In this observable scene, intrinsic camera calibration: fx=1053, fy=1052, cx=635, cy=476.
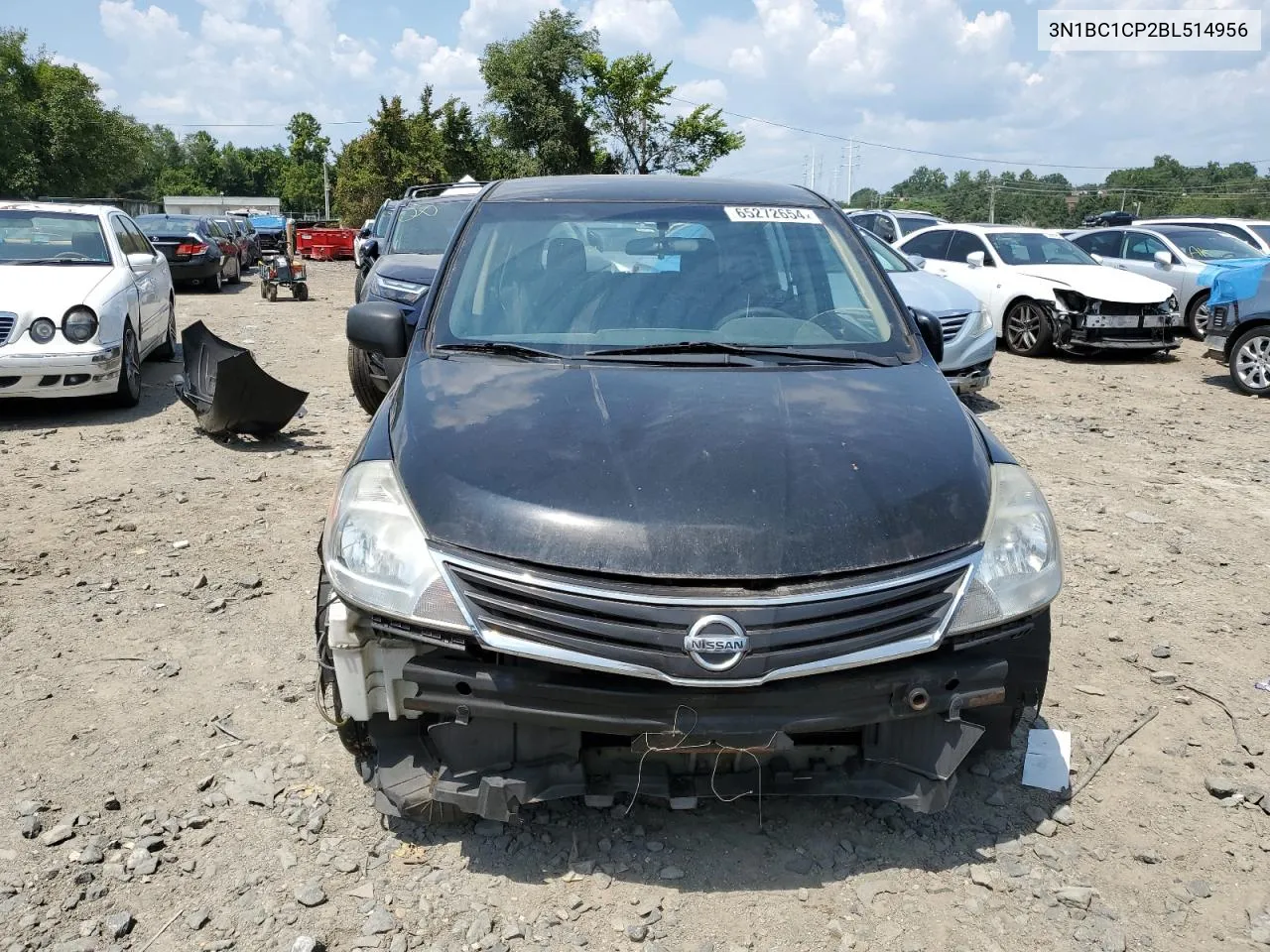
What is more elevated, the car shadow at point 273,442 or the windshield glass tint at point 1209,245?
the windshield glass tint at point 1209,245

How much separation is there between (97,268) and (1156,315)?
Result: 1101 centimetres

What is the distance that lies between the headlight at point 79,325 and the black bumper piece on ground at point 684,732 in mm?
6417

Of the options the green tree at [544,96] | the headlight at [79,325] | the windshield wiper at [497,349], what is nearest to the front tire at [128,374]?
the headlight at [79,325]

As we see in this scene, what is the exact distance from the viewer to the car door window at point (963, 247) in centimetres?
1286

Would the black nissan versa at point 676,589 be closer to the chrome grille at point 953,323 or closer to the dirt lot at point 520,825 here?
the dirt lot at point 520,825

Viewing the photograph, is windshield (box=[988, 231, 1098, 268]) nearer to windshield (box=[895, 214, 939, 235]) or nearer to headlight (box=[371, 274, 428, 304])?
windshield (box=[895, 214, 939, 235])

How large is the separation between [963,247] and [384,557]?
1208cm

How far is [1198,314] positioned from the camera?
14.3 metres

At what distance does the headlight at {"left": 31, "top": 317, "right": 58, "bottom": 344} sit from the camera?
25.4 ft

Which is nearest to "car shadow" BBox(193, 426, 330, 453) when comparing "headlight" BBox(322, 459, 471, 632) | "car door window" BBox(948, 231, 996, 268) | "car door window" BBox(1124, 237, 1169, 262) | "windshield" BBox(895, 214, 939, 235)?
"headlight" BBox(322, 459, 471, 632)

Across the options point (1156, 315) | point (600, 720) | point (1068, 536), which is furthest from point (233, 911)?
point (1156, 315)

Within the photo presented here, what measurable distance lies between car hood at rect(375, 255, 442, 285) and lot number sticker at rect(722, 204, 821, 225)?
10.2 feet

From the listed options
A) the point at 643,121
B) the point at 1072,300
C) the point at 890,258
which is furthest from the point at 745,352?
the point at 643,121

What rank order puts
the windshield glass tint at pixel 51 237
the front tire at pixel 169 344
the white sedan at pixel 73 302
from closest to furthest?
1. the white sedan at pixel 73 302
2. the windshield glass tint at pixel 51 237
3. the front tire at pixel 169 344
